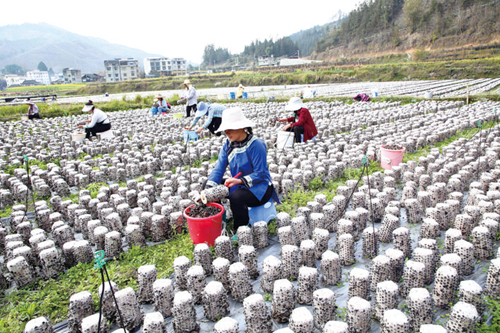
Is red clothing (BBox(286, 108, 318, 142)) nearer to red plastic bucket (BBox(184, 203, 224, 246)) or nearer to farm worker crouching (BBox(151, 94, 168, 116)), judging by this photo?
red plastic bucket (BBox(184, 203, 224, 246))

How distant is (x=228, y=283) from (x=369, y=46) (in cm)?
7018

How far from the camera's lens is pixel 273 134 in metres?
8.21

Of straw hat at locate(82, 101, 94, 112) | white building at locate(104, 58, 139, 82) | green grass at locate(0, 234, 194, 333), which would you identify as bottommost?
green grass at locate(0, 234, 194, 333)

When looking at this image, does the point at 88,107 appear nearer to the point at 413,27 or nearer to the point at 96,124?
the point at 96,124

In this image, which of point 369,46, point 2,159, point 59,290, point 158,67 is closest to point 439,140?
point 59,290

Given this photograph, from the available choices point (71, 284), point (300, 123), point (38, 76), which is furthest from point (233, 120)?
point (38, 76)

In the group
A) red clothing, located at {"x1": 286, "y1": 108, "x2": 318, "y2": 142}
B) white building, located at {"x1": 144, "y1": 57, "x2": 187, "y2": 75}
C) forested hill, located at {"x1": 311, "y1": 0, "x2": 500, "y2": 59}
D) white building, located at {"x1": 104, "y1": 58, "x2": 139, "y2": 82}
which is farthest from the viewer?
white building, located at {"x1": 144, "y1": 57, "x2": 187, "y2": 75}

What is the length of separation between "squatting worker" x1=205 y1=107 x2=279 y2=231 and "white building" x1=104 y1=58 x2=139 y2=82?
72098mm

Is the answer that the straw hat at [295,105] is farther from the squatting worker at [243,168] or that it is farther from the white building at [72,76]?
the white building at [72,76]

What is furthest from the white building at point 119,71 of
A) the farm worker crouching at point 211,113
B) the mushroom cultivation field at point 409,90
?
the farm worker crouching at point 211,113

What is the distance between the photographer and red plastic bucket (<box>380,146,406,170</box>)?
5487 mm

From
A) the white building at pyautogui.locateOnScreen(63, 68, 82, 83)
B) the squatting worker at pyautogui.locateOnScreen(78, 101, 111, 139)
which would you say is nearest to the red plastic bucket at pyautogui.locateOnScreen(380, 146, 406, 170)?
the squatting worker at pyautogui.locateOnScreen(78, 101, 111, 139)

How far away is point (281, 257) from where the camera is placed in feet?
10.9

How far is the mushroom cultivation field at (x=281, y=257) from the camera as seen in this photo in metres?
2.34
